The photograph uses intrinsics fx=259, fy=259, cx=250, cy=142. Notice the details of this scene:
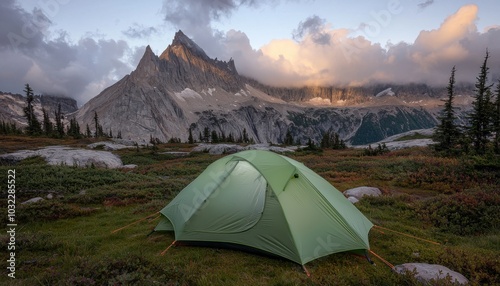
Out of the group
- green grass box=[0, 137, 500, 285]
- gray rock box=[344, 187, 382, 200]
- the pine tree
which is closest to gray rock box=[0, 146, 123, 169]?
green grass box=[0, 137, 500, 285]

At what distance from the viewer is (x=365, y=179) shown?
21.5 metres

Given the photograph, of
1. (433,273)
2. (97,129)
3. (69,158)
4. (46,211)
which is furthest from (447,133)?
(97,129)

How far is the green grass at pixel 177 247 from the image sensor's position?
605 cm

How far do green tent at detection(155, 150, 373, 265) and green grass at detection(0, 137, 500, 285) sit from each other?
1.34 ft

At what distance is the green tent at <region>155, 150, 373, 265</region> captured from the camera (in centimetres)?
767

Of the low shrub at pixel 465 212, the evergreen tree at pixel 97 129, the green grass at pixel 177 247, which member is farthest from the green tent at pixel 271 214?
the evergreen tree at pixel 97 129

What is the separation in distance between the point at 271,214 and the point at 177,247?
3.27 meters

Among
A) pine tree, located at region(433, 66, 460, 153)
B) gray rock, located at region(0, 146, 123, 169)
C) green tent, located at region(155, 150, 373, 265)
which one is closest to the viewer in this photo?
green tent, located at region(155, 150, 373, 265)

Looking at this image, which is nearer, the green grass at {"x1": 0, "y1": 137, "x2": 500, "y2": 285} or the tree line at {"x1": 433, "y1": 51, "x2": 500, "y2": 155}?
the green grass at {"x1": 0, "y1": 137, "x2": 500, "y2": 285}

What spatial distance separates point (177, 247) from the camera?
8406mm

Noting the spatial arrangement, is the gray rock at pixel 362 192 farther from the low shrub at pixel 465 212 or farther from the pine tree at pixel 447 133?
the pine tree at pixel 447 133

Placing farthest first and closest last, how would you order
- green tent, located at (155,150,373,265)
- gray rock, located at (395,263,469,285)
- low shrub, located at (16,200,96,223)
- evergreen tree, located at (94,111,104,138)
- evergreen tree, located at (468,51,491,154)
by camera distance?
evergreen tree, located at (94,111,104,138)
evergreen tree, located at (468,51,491,154)
low shrub, located at (16,200,96,223)
green tent, located at (155,150,373,265)
gray rock, located at (395,263,469,285)

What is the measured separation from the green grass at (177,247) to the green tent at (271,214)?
0.41m

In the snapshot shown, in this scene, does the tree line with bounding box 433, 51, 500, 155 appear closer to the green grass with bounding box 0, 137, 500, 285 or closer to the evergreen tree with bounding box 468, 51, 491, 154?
the evergreen tree with bounding box 468, 51, 491, 154
